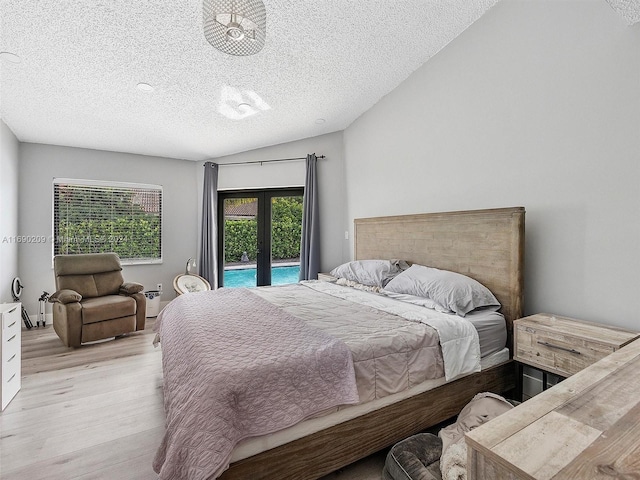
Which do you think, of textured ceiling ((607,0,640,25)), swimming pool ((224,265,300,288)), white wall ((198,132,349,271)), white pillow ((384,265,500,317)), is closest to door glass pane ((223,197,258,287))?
swimming pool ((224,265,300,288))

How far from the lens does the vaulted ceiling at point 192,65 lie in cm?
216

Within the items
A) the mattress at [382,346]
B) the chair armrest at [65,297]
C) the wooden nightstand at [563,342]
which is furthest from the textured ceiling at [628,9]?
the chair armrest at [65,297]

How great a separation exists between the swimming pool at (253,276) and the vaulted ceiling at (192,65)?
2.20 metres

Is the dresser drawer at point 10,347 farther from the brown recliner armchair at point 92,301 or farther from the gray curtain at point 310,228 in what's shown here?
the gray curtain at point 310,228

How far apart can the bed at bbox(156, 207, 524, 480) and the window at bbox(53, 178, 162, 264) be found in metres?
4.00

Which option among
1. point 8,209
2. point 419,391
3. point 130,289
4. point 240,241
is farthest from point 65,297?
point 419,391

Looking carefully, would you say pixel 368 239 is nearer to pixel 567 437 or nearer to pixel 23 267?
pixel 567 437

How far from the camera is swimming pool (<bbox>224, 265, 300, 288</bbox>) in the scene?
5.11m

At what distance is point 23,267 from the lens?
13.9 ft

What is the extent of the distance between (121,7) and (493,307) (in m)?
3.38

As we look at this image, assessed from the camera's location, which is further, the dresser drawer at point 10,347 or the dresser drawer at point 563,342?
the dresser drawer at point 10,347

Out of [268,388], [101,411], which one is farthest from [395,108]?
[101,411]

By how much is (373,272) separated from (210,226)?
123 inches

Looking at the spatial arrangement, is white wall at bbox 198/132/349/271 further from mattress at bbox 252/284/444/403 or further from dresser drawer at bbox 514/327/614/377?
dresser drawer at bbox 514/327/614/377
